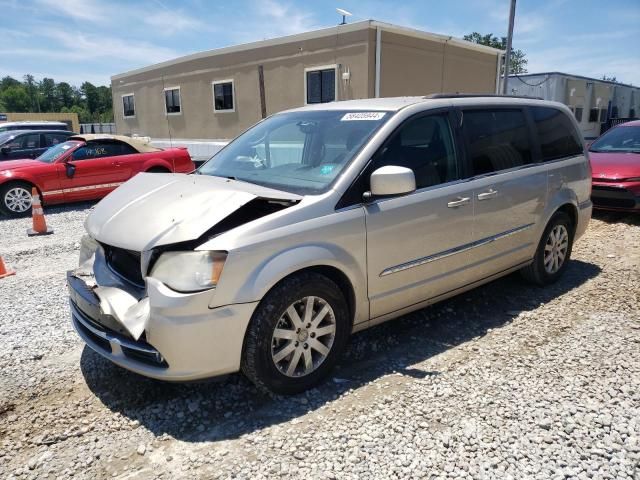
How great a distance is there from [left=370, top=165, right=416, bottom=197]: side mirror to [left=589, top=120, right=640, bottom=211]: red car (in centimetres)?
599

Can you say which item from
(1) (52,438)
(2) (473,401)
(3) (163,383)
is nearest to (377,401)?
(2) (473,401)

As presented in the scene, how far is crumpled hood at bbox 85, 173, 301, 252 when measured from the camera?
271cm

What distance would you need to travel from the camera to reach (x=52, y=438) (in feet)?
8.78

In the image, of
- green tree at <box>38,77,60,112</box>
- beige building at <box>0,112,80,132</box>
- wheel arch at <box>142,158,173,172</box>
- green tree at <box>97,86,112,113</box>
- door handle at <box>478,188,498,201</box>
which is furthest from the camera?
green tree at <box>38,77,60,112</box>

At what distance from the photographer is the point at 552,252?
487 cm

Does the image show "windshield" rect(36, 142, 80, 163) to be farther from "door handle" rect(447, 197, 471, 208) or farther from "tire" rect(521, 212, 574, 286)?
"tire" rect(521, 212, 574, 286)

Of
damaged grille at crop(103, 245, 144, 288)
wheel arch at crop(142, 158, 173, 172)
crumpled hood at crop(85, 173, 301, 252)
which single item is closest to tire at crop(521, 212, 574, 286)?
crumpled hood at crop(85, 173, 301, 252)

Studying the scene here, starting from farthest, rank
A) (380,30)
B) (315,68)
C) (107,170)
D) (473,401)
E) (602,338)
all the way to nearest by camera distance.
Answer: (315,68)
(380,30)
(107,170)
(602,338)
(473,401)

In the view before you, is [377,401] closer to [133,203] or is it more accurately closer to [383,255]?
[383,255]

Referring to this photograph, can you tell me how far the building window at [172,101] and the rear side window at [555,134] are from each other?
20776 mm

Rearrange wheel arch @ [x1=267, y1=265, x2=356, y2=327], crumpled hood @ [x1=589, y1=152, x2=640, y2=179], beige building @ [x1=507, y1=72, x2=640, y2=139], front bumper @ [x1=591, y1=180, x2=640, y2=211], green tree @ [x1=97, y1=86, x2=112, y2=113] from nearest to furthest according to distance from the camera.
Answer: wheel arch @ [x1=267, y1=265, x2=356, y2=327]
front bumper @ [x1=591, y1=180, x2=640, y2=211]
crumpled hood @ [x1=589, y1=152, x2=640, y2=179]
beige building @ [x1=507, y1=72, x2=640, y2=139]
green tree @ [x1=97, y1=86, x2=112, y2=113]

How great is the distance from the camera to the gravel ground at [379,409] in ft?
8.00

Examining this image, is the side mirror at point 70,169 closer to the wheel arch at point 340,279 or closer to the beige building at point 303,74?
the wheel arch at point 340,279

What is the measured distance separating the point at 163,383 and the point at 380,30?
14.6 m
